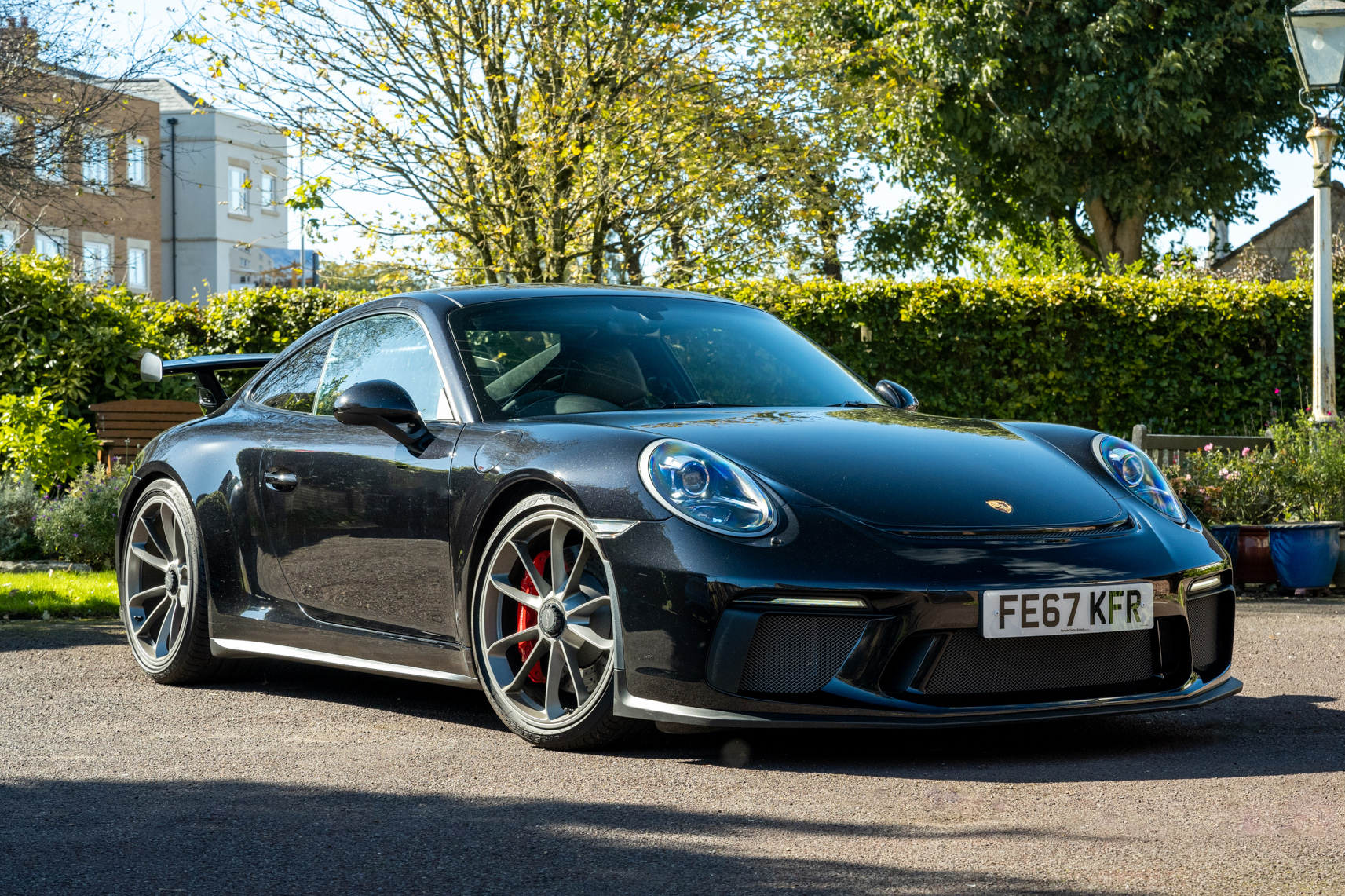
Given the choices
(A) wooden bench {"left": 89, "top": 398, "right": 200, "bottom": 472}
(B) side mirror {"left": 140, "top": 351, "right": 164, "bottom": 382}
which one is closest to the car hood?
(B) side mirror {"left": 140, "top": 351, "right": 164, "bottom": 382}

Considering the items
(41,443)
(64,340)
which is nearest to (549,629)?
(41,443)

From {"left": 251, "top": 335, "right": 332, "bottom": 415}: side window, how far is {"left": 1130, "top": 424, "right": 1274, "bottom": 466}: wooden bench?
258 inches

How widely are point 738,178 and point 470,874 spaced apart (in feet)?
35.6

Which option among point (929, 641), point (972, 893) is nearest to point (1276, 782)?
point (929, 641)

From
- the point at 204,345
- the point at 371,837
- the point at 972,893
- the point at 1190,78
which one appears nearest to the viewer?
the point at 972,893

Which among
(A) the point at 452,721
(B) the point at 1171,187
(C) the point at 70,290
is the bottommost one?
(A) the point at 452,721

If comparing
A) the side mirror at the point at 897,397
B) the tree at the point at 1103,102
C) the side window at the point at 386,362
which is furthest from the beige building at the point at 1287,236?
the side window at the point at 386,362

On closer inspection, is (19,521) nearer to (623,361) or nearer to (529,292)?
(529,292)

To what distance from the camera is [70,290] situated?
14.2 m

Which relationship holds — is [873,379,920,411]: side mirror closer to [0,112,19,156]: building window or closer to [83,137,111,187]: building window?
[0,112,19,156]: building window

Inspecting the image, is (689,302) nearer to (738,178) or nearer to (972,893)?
(972,893)

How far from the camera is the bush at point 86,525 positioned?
9602 millimetres

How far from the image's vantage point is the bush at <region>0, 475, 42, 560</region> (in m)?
10.2

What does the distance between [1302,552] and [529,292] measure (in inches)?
207
